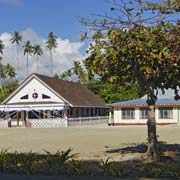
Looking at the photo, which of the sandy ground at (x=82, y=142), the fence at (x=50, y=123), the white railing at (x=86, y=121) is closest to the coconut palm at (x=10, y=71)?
the white railing at (x=86, y=121)

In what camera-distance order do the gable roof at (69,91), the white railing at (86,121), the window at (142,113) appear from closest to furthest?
the window at (142,113)
the white railing at (86,121)
the gable roof at (69,91)

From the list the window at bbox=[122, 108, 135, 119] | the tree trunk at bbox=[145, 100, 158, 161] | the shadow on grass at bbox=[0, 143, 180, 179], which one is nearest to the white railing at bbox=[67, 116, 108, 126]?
A: the window at bbox=[122, 108, 135, 119]

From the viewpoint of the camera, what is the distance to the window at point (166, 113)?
172 ft

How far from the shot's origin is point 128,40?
559 inches

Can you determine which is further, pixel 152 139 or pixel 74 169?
pixel 152 139

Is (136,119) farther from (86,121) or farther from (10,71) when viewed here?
→ (10,71)

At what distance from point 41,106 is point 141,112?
10.9 m

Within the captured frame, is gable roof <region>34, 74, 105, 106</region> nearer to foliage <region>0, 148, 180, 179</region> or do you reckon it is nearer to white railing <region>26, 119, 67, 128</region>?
white railing <region>26, 119, 67, 128</region>

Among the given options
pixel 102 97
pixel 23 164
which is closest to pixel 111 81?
pixel 23 164

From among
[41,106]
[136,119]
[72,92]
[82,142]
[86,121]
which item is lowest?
[82,142]

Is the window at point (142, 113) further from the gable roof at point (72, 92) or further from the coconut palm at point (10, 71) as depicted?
the coconut palm at point (10, 71)

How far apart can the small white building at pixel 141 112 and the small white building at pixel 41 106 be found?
479 centimetres

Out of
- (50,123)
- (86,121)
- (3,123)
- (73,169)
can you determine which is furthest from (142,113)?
(73,169)

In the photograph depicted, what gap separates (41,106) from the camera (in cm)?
5353
